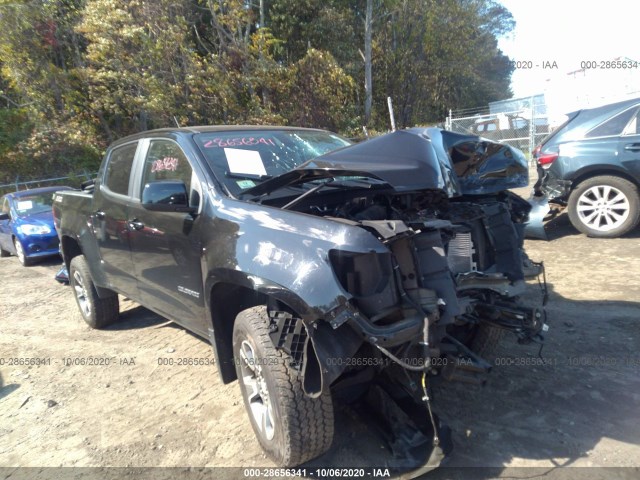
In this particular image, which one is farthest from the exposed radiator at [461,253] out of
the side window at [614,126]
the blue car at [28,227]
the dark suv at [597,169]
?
the blue car at [28,227]

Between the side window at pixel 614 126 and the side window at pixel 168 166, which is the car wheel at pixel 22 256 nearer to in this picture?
the side window at pixel 168 166

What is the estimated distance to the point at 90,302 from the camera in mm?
5000

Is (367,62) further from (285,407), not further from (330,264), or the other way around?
(285,407)

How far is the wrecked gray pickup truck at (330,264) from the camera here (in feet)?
7.47

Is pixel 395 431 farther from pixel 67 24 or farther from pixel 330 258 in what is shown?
pixel 67 24

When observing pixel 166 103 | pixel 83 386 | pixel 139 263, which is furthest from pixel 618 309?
pixel 166 103

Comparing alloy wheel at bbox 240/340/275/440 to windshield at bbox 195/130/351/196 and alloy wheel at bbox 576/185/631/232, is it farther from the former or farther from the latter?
alloy wheel at bbox 576/185/631/232

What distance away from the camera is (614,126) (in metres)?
6.47

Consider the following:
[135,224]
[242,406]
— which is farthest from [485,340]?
[135,224]

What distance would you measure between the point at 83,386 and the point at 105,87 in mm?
13680

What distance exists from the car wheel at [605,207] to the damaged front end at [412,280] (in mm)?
3846

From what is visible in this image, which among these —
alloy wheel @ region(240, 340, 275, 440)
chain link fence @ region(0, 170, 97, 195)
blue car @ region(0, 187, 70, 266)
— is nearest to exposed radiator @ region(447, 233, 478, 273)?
alloy wheel @ region(240, 340, 275, 440)

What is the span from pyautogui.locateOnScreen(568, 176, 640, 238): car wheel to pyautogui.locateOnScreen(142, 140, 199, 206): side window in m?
5.60

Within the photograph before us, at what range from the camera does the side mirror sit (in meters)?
3.00
